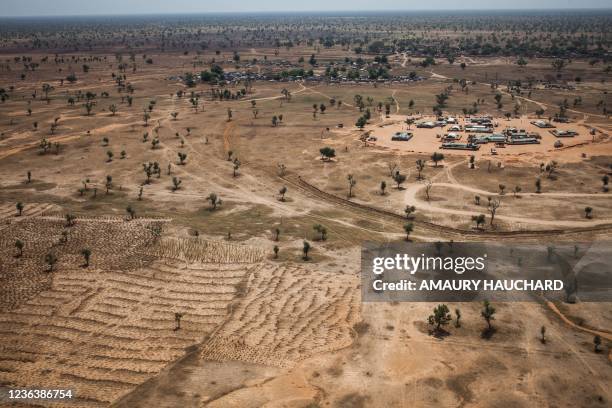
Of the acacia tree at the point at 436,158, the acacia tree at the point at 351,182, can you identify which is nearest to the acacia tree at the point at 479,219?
the acacia tree at the point at 351,182

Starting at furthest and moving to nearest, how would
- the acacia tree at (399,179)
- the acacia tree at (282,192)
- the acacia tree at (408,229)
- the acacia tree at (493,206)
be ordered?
the acacia tree at (399,179)
the acacia tree at (282,192)
the acacia tree at (493,206)
the acacia tree at (408,229)

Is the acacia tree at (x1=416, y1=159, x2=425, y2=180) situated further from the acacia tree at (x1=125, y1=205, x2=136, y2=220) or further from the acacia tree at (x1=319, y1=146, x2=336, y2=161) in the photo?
the acacia tree at (x1=125, y1=205, x2=136, y2=220)

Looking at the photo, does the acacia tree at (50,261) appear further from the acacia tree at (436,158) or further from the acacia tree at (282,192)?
the acacia tree at (436,158)

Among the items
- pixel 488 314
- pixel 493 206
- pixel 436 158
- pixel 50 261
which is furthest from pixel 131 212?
pixel 436 158

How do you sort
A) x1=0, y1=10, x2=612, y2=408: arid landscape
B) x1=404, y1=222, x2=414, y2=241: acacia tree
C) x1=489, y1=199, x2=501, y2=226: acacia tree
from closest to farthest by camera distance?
x1=0, y1=10, x2=612, y2=408: arid landscape < x1=404, y1=222, x2=414, y2=241: acacia tree < x1=489, y1=199, x2=501, y2=226: acacia tree

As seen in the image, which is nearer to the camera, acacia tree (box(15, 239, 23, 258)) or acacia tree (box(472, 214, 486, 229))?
acacia tree (box(15, 239, 23, 258))

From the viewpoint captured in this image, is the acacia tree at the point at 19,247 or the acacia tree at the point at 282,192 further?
the acacia tree at the point at 282,192

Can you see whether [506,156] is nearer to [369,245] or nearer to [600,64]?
[369,245]

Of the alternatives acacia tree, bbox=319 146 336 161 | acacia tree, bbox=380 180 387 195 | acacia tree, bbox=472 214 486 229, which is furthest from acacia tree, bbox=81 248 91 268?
acacia tree, bbox=319 146 336 161

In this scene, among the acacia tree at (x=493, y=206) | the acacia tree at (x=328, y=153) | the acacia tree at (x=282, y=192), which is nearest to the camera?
the acacia tree at (x=493, y=206)
